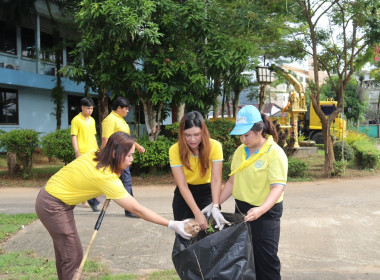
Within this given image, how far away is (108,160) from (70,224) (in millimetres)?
653

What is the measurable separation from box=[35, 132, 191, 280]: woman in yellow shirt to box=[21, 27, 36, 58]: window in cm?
1691

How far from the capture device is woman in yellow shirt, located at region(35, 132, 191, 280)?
2805mm

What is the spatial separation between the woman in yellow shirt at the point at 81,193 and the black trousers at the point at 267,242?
0.52m

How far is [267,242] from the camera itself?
282 cm

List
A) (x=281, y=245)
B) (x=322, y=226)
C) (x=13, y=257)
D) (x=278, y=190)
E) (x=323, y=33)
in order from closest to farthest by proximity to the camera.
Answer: (x=278, y=190) < (x=13, y=257) < (x=281, y=245) < (x=322, y=226) < (x=323, y=33)

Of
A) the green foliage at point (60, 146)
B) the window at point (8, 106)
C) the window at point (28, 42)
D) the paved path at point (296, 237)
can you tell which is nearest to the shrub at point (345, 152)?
the paved path at point (296, 237)

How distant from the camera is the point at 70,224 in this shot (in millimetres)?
3023

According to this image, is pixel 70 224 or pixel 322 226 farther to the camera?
pixel 322 226

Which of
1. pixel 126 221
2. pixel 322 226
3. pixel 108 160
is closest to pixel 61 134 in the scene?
pixel 126 221

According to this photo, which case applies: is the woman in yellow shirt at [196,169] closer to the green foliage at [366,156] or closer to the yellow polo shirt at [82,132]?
the yellow polo shirt at [82,132]

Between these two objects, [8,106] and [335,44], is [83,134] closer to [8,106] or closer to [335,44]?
[335,44]

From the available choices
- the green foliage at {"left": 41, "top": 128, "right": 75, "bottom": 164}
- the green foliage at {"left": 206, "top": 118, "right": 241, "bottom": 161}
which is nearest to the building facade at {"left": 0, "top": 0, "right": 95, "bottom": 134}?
the green foliage at {"left": 41, "top": 128, "right": 75, "bottom": 164}

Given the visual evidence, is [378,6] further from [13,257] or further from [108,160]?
[13,257]

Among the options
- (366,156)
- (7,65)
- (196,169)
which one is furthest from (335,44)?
(7,65)
